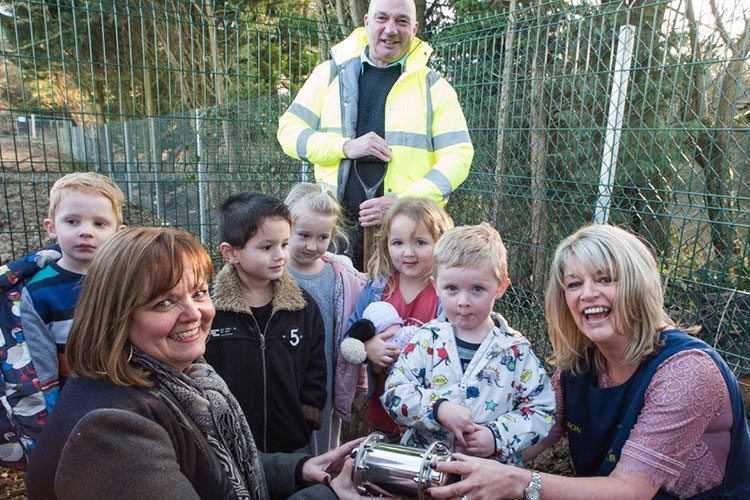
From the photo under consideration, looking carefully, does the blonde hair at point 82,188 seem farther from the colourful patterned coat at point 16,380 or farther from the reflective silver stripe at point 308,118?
the reflective silver stripe at point 308,118

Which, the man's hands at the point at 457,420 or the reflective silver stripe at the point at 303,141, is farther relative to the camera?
the reflective silver stripe at the point at 303,141

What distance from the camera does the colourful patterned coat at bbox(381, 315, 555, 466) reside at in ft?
6.62

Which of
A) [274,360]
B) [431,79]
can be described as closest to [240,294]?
[274,360]

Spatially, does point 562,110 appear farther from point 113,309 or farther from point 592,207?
point 113,309

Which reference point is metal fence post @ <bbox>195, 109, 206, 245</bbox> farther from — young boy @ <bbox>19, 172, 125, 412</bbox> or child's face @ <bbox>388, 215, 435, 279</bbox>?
child's face @ <bbox>388, 215, 435, 279</bbox>

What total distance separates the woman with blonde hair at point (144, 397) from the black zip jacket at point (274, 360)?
693 mm

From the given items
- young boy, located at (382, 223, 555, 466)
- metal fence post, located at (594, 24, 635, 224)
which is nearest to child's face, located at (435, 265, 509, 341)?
young boy, located at (382, 223, 555, 466)

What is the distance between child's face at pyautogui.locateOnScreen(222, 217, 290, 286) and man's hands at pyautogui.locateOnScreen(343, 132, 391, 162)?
1.02 m

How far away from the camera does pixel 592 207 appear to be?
4262 millimetres

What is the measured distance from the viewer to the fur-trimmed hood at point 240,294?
7.75 ft

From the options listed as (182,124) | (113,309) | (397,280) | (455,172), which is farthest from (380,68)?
(182,124)

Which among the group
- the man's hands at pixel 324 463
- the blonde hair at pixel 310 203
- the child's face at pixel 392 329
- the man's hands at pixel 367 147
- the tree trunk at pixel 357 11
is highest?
the tree trunk at pixel 357 11

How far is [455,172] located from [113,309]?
2.40 meters

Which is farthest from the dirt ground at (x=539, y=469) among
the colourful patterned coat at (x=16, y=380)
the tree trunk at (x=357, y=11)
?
the tree trunk at (x=357, y=11)
